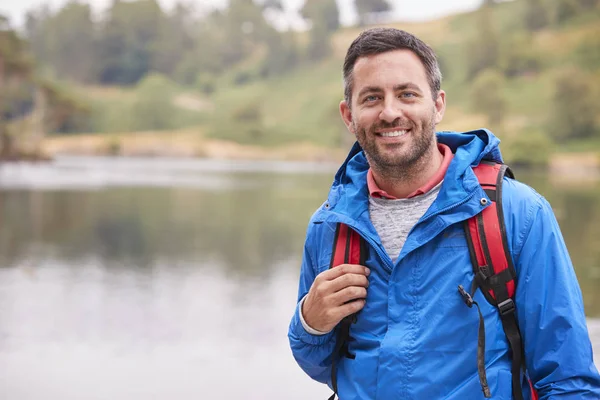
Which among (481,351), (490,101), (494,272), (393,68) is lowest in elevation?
(481,351)

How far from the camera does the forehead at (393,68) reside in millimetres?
2059

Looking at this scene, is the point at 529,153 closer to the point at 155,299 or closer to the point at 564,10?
the point at 155,299

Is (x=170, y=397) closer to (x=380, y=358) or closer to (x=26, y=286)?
(x=380, y=358)

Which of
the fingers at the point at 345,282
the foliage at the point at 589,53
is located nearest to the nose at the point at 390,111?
the fingers at the point at 345,282

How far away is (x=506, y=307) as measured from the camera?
193cm

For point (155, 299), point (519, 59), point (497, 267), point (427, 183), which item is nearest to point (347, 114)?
point (427, 183)

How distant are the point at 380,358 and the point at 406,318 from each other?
13 centimetres

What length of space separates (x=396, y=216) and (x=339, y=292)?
0.29 m

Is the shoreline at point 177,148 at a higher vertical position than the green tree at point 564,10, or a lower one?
lower

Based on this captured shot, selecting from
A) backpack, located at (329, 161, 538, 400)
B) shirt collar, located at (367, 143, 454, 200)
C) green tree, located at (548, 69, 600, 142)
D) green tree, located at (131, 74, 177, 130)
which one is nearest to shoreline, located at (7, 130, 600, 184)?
green tree, located at (131, 74, 177, 130)

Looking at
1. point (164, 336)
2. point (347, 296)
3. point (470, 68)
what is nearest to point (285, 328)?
point (164, 336)

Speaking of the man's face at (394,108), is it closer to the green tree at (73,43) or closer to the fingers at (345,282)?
the fingers at (345,282)

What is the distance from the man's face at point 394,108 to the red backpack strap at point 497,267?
274mm

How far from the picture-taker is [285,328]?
7.52 meters
